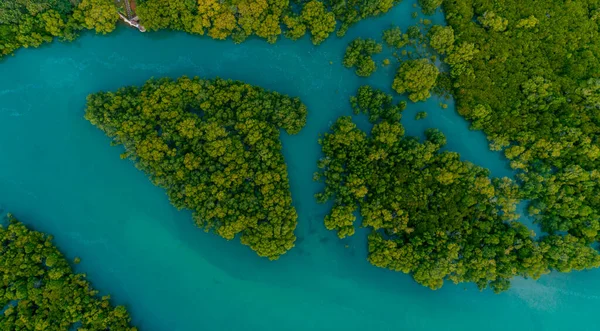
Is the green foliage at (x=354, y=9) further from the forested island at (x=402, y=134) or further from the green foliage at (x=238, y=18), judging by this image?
the green foliage at (x=238, y=18)

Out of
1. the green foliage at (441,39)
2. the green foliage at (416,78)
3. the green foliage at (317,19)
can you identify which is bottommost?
the green foliage at (317,19)

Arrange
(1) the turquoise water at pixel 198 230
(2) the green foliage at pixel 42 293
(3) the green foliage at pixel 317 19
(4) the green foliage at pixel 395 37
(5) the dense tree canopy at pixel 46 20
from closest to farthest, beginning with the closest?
(2) the green foliage at pixel 42 293, (5) the dense tree canopy at pixel 46 20, (3) the green foliage at pixel 317 19, (1) the turquoise water at pixel 198 230, (4) the green foliage at pixel 395 37

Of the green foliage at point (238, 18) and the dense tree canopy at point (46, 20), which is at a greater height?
the green foliage at point (238, 18)

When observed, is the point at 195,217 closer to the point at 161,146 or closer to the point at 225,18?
the point at 161,146

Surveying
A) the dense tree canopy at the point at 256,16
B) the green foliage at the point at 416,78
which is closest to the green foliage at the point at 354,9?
the dense tree canopy at the point at 256,16

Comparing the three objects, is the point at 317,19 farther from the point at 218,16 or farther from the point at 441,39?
the point at 441,39

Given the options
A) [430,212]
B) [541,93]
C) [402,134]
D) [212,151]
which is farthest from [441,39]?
[212,151]

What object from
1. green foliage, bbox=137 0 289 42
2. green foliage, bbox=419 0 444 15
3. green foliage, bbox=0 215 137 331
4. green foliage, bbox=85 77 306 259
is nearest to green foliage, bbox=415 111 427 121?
green foliage, bbox=419 0 444 15

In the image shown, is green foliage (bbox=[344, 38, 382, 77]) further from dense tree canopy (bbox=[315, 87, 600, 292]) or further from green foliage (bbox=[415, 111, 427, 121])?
green foliage (bbox=[415, 111, 427, 121])
